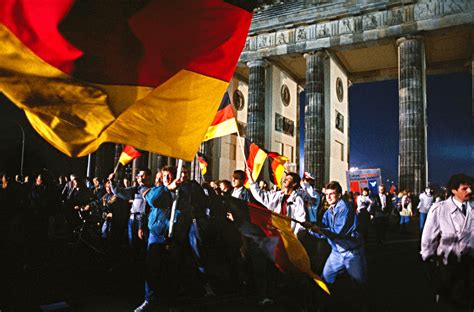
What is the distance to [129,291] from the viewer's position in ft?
19.0

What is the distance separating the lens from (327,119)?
2481 centimetres

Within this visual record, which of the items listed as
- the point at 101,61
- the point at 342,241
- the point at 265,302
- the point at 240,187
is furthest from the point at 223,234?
the point at 101,61

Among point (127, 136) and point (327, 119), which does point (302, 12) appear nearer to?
point (327, 119)

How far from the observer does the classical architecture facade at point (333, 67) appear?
20031 millimetres

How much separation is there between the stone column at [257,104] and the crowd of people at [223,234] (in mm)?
17341

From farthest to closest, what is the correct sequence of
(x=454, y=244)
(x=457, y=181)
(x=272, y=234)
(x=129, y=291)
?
(x=129, y=291), (x=457, y=181), (x=454, y=244), (x=272, y=234)

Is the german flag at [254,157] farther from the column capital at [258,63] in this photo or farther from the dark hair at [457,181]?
the column capital at [258,63]

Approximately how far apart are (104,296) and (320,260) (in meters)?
3.92

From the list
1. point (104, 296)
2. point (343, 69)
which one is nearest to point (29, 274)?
point (104, 296)

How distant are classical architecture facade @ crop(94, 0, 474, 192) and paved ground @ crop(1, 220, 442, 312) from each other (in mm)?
14260

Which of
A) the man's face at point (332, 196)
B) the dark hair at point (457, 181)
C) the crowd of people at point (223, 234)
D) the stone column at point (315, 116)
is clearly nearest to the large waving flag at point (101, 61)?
the crowd of people at point (223, 234)

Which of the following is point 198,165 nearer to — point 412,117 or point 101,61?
point 412,117

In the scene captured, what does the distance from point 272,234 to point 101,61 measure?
2505 millimetres

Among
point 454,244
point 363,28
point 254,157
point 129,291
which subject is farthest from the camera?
point 363,28
